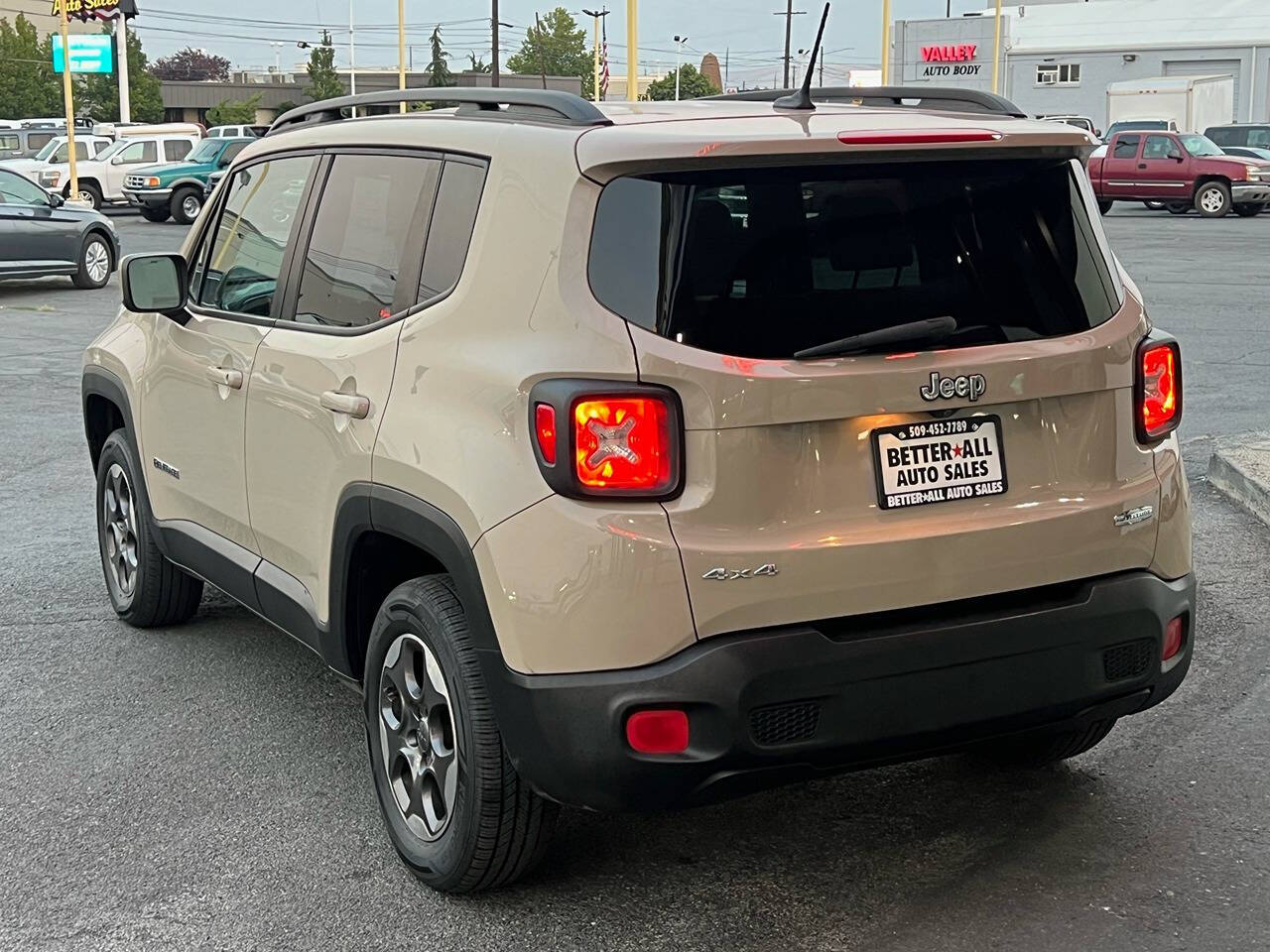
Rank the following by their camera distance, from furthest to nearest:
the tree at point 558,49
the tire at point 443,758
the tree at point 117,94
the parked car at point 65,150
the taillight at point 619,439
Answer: the tree at point 558,49 → the tree at point 117,94 → the parked car at point 65,150 → the tire at point 443,758 → the taillight at point 619,439

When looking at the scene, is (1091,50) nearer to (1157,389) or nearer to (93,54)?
(93,54)

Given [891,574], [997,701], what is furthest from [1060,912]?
[891,574]

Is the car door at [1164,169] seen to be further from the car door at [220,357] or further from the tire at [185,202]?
the car door at [220,357]

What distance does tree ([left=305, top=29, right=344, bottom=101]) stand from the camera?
9562cm

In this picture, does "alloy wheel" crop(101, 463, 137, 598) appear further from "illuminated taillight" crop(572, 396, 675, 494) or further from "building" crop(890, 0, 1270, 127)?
"building" crop(890, 0, 1270, 127)

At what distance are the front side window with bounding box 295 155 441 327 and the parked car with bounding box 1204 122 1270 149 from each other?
39386 mm

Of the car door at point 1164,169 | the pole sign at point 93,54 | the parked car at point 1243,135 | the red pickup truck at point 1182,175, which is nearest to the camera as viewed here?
the red pickup truck at point 1182,175

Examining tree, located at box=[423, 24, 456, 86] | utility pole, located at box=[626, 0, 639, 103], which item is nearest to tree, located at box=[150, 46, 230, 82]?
tree, located at box=[423, 24, 456, 86]

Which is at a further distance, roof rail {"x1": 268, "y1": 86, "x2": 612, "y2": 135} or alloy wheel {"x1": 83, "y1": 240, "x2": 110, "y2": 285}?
alloy wheel {"x1": 83, "y1": 240, "x2": 110, "y2": 285}

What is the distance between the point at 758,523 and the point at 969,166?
3.32 feet

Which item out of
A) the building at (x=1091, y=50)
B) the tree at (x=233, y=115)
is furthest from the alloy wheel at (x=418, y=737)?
the tree at (x=233, y=115)

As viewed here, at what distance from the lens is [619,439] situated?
3215mm

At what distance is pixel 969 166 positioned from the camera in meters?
3.61

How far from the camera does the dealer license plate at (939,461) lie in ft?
11.1
